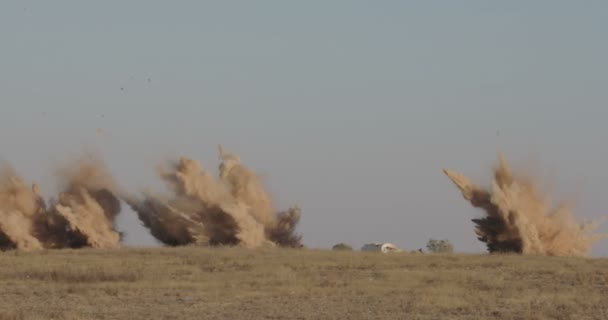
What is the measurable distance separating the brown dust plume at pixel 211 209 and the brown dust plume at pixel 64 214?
4.13 ft

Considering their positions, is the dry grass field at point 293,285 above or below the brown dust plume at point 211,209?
below

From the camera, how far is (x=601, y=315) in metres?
27.1

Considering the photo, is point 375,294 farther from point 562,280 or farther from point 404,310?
point 562,280

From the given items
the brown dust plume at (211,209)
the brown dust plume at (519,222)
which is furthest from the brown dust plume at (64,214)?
the brown dust plume at (519,222)

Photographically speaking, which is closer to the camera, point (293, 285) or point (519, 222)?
point (293, 285)

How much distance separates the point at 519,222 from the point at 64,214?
59.5 ft

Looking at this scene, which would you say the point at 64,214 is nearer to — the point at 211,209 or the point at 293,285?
the point at 211,209

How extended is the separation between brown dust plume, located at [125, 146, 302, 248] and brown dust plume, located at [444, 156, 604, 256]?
846 cm

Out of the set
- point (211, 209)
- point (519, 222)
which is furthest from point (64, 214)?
point (519, 222)

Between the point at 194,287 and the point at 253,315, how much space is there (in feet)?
21.0

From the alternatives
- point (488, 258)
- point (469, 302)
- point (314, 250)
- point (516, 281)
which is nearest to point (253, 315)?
point (469, 302)

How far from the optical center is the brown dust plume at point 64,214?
51.7 metres

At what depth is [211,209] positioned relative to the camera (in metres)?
51.0

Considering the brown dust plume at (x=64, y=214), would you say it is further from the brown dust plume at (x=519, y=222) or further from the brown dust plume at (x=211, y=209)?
the brown dust plume at (x=519, y=222)
